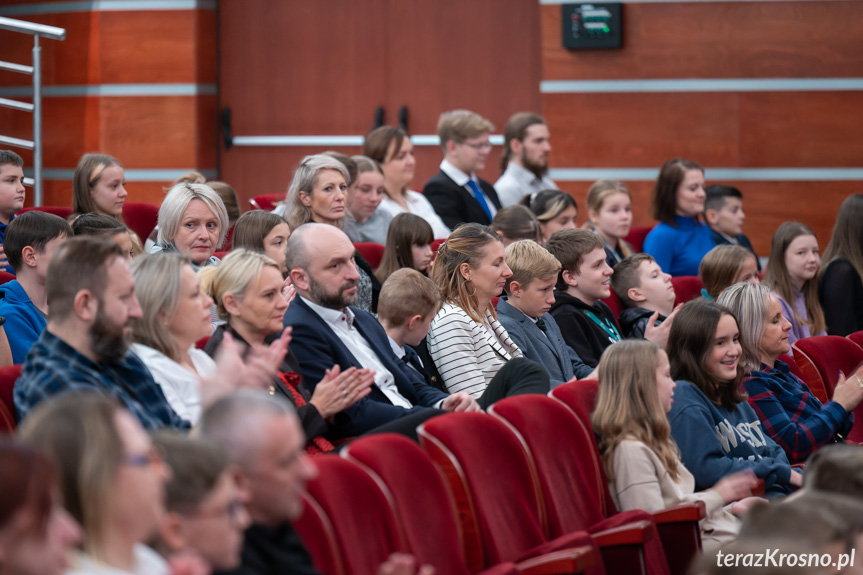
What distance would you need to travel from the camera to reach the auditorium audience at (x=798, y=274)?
4.65 meters

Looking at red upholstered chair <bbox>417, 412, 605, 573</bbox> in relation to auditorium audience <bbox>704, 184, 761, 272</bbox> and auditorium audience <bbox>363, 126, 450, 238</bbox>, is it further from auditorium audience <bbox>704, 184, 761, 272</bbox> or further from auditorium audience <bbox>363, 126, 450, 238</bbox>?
auditorium audience <bbox>704, 184, 761, 272</bbox>

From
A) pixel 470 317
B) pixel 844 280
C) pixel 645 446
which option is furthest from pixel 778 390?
pixel 844 280

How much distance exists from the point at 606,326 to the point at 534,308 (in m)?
0.44

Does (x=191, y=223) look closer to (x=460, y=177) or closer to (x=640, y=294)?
(x=640, y=294)

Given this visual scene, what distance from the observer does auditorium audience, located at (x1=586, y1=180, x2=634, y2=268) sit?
5020mm

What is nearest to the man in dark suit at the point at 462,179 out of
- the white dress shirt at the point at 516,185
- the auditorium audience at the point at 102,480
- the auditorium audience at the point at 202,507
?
the white dress shirt at the point at 516,185

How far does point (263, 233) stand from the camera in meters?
3.70

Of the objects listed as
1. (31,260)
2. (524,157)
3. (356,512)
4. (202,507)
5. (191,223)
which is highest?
(524,157)

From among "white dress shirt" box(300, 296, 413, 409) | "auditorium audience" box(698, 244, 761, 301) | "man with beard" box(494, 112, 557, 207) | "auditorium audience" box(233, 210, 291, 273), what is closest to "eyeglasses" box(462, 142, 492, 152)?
"man with beard" box(494, 112, 557, 207)

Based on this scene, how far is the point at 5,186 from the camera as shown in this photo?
4.06 metres

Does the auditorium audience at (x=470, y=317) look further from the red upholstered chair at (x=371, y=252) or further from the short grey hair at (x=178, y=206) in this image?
the red upholstered chair at (x=371, y=252)

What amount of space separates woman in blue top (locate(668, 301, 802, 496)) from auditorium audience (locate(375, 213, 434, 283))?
130cm

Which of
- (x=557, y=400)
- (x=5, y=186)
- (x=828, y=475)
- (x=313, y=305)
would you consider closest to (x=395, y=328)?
(x=313, y=305)

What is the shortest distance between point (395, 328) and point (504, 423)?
34.4 inches
